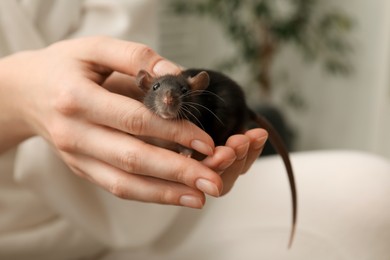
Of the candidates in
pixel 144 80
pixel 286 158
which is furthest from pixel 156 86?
pixel 286 158

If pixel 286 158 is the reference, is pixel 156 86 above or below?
above

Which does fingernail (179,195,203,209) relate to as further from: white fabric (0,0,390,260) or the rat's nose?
white fabric (0,0,390,260)

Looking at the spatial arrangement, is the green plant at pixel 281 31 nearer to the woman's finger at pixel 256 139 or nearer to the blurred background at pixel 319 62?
the blurred background at pixel 319 62

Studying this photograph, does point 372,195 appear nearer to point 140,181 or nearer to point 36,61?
point 140,181

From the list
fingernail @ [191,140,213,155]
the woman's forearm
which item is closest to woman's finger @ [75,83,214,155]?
fingernail @ [191,140,213,155]

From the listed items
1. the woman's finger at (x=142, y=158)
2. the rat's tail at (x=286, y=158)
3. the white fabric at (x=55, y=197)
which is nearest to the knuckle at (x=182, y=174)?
the woman's finger at (x=142, y=158)

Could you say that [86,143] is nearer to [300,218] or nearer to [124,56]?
[124,56]
